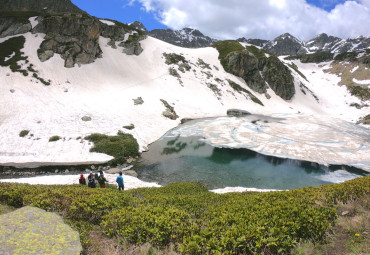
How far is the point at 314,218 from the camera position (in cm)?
748

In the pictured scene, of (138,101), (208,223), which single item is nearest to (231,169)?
(208,223)

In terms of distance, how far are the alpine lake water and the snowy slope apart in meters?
7.78

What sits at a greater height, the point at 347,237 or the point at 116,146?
the point at 347,237

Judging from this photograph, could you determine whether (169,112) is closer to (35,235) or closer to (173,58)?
(173,58)

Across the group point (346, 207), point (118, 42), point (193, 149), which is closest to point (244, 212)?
point (346, 207)

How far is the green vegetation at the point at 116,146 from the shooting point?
3331 centimetres

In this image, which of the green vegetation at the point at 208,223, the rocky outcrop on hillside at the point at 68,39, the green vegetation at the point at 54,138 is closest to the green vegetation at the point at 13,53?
the rocky outcrop on hillside at the point at 68,39

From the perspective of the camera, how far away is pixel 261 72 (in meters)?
113

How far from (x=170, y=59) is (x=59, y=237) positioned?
92470mm

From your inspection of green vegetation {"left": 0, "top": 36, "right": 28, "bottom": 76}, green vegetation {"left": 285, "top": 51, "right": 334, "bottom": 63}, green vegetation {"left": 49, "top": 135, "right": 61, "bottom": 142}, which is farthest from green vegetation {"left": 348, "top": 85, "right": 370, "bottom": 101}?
green vegetation {"left": 0, "top": 36, "right": 28, "bottom": 76}

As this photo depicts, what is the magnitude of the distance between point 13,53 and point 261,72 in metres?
108

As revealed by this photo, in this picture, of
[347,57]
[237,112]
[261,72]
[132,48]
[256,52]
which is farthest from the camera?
[347,57]

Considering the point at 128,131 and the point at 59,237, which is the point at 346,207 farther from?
the point at 128,131

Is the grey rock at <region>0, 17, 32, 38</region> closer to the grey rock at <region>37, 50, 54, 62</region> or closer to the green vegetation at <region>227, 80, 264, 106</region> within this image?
the grey rock at <region>37, 50, 54, 62</region>
